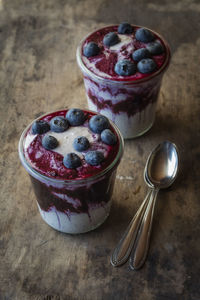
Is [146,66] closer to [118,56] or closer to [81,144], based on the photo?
[118,56]

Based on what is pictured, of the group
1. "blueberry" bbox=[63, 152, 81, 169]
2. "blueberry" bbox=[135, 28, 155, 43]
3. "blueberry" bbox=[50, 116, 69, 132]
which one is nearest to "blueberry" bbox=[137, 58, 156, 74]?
"blueberry" bbox=[135, 28, 155, 43]

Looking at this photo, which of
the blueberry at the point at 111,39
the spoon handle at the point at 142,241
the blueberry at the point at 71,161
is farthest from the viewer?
the blueberry at the point at 111,39

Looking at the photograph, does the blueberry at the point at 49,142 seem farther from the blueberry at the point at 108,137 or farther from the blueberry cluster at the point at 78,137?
the blueberry at the point at 108,137

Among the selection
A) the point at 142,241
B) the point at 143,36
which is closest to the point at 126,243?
the point at 142,241

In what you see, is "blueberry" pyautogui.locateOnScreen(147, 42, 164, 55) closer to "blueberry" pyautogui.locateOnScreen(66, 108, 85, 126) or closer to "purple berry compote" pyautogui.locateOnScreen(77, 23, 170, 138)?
"purple berry compote" pyautogui.locateOnScreen(77, 23, 170, 138)

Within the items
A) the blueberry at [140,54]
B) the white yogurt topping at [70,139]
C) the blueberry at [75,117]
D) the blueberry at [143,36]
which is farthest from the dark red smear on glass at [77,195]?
the blueberry at [143,36]

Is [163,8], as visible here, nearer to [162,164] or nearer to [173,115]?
[173,115]

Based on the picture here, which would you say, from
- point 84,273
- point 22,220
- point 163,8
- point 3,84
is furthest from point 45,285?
point 163,8
